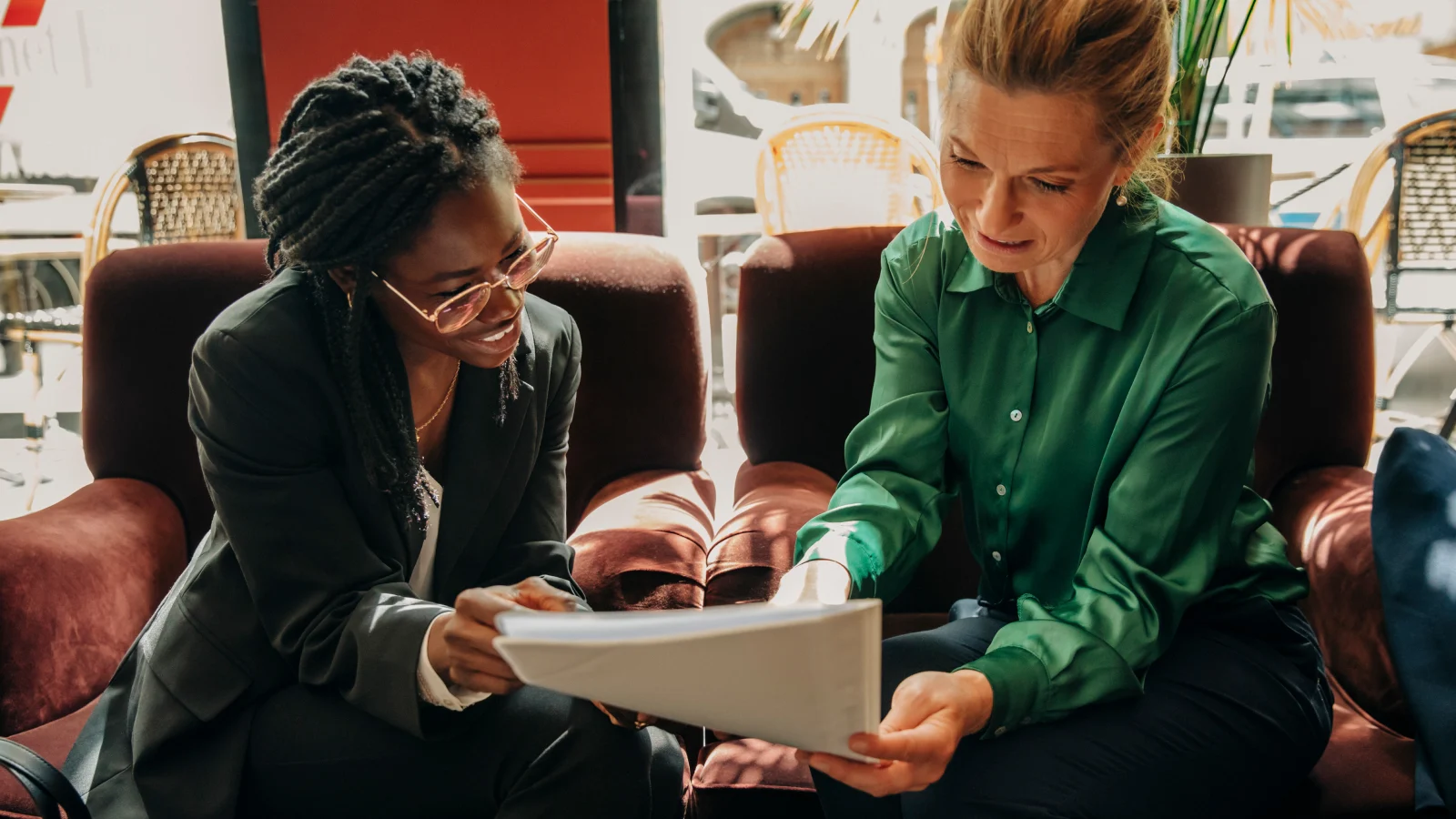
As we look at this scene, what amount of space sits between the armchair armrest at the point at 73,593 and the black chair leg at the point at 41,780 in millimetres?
420

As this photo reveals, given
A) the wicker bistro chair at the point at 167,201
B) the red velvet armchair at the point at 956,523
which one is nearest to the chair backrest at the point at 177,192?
the wicker bistro chair at the point at 167,201

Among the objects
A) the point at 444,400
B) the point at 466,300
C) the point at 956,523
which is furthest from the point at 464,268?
the point at 956,523

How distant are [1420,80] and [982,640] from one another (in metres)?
3.39

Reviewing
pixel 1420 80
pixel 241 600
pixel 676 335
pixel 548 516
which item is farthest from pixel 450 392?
pixel 1420 80

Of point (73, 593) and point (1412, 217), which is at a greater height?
point (1412, 217)

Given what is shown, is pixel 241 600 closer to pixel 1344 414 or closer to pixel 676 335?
pixel 676 335

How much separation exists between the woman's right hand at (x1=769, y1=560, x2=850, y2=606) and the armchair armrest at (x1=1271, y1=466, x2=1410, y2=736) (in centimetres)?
72

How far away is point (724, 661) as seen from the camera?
75 centimetres

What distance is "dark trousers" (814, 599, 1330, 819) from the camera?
1.09 metres

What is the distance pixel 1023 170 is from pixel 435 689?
812 mm

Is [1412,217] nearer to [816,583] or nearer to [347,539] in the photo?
[816,583]

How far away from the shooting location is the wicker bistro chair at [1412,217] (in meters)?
2.98

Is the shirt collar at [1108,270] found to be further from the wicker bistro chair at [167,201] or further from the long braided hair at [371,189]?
the wicker bistro chair at [167,201]

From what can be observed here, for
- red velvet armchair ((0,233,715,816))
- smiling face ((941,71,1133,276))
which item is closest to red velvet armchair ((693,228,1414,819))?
red velvet armchair ((0,233,715,816))
